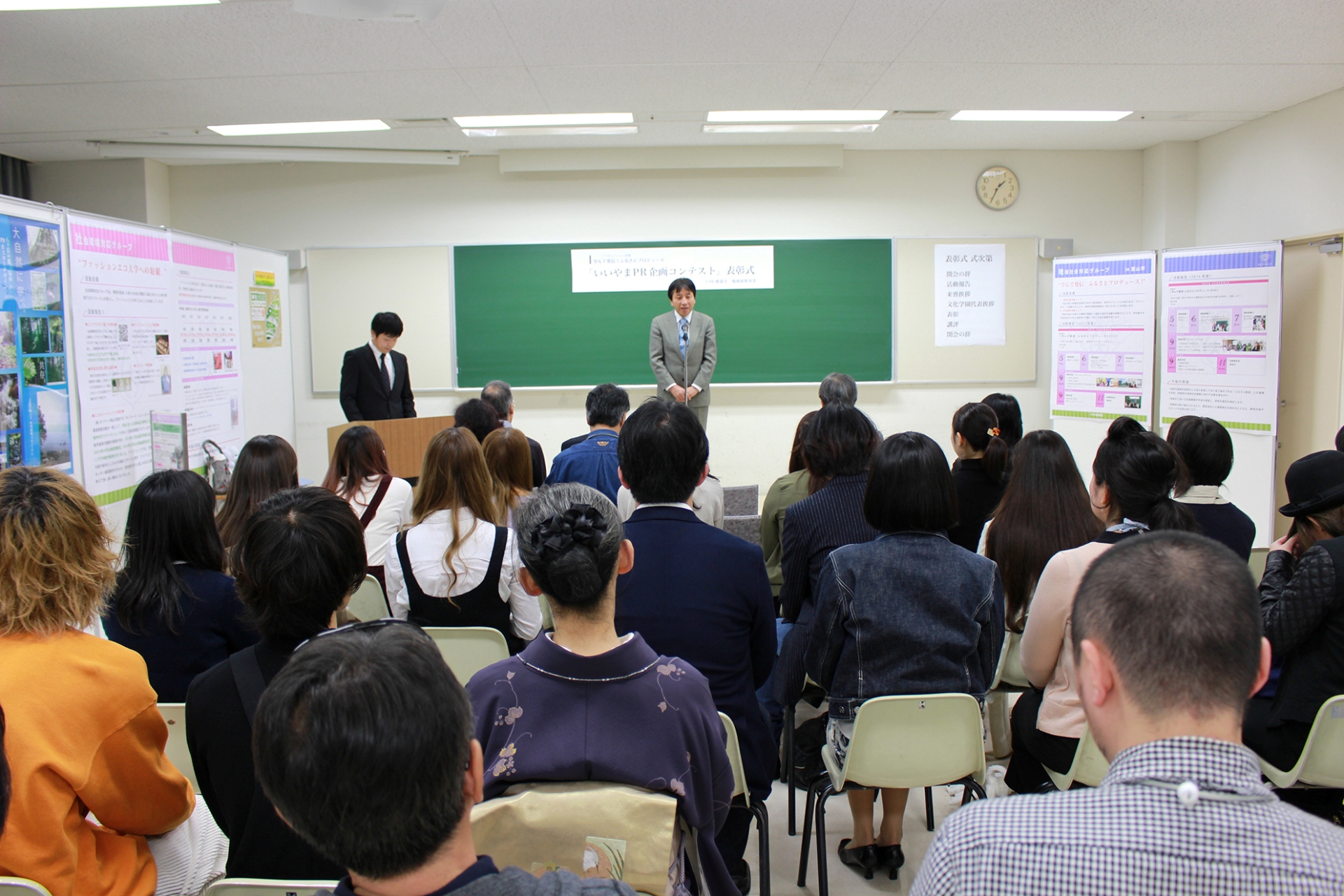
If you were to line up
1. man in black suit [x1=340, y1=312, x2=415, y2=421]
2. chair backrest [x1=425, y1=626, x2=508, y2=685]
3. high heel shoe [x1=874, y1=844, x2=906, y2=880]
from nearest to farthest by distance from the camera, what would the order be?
chair backrest [x1=425, y1=626, x2=508, y2=685]
high heel shoe [x1=874, y1=844, x2=906, y2=880]
man in black suit [x1=340, y1=312, x2=415, y2=421]

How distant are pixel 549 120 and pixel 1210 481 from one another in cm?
451

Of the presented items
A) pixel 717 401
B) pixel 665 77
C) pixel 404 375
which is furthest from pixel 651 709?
pixel 717 401

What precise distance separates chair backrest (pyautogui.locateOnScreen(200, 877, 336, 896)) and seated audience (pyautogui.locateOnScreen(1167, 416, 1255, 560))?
2629 mm

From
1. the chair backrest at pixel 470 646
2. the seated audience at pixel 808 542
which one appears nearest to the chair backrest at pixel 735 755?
the seated audience at pixel 808 542

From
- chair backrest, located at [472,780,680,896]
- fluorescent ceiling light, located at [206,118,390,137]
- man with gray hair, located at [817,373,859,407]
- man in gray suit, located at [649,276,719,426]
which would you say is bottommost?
chair backrest, located at [472,780,680,896]

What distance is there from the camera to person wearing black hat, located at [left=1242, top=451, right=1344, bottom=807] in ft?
6.38

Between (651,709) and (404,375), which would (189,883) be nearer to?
(651,709)

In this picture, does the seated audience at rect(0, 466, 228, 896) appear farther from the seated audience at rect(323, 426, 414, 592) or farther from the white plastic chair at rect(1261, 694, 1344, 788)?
the white plastic chair at rect(1261, 694, 1344, 788)

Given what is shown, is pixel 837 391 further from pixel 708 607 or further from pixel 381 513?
pixel 708 607

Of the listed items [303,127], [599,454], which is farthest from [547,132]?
[599,454]

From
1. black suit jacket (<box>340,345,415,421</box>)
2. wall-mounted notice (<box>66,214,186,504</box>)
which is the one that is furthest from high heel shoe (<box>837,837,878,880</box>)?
black suit jacket (<box>340,345,415,421</box>)

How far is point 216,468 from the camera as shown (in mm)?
5227

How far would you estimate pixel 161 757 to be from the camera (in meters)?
1.43

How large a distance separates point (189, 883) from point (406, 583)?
101 cm
